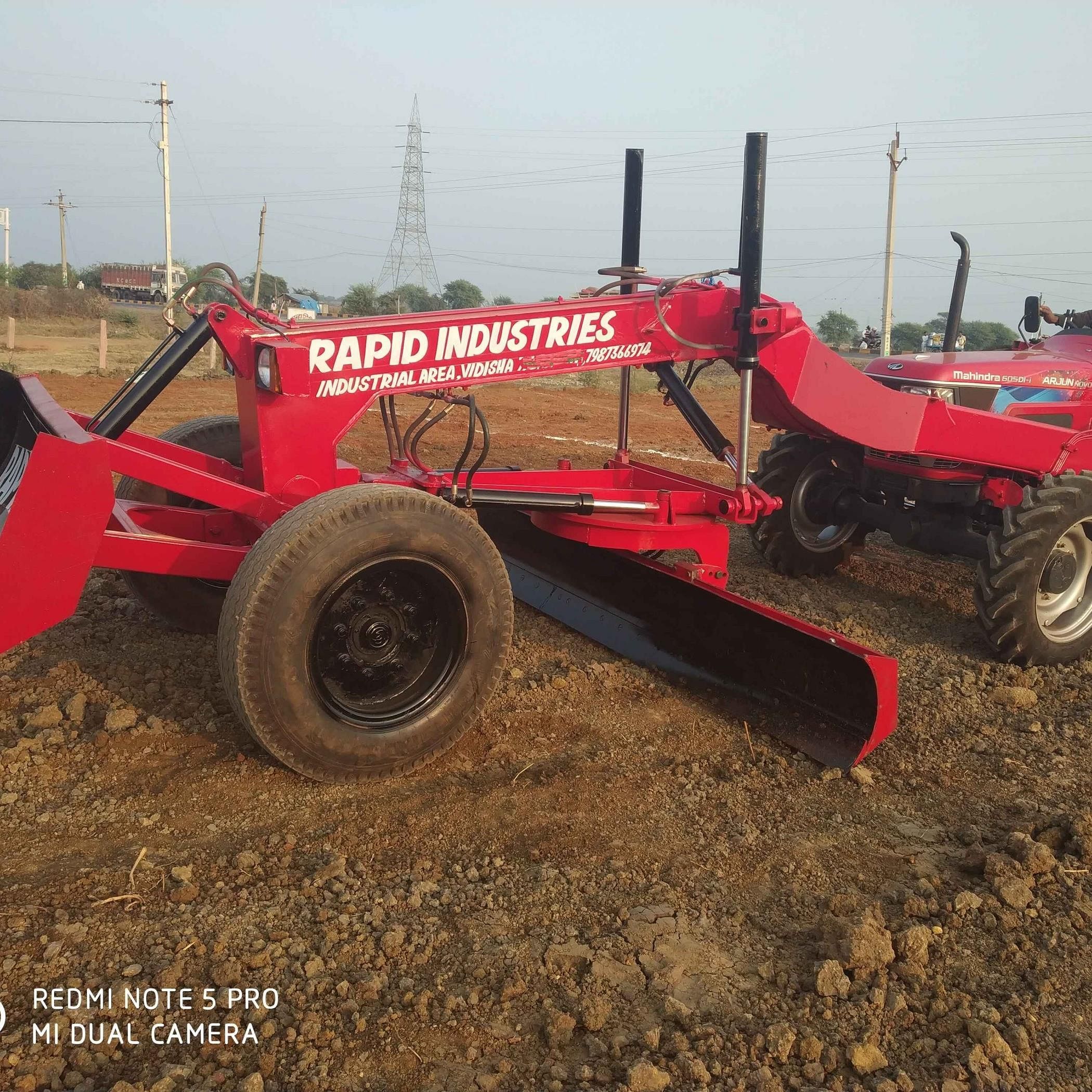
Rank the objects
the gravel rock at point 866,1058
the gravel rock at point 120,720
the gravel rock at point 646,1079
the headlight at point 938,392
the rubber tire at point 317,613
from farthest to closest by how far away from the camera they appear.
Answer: the headlight at point 938,392 < the gravel rock at point 120,720 < the rubber tire at point 317,613 < the gravel rock at point 866,1058 < the gravel rock at point 646,1079

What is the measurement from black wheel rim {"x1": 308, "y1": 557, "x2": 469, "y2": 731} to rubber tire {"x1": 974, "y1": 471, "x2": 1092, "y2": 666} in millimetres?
2897

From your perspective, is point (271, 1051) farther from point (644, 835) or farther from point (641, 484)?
point (641, 484)

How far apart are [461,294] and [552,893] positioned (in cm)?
5861

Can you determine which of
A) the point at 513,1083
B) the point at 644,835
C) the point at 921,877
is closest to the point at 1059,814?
the point at 921,877

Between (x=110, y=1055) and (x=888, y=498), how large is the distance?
5040mm

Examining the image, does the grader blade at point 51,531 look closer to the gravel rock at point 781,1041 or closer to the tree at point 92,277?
the gravel rock at point 781,1041

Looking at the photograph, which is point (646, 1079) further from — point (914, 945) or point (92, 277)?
point (92, 277)

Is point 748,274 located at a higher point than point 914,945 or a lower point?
higher

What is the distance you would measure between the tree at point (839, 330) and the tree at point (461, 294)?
1874 cm

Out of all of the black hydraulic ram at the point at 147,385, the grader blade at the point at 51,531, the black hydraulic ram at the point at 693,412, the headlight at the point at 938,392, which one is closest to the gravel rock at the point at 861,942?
the black hydraulic ram at the point at 693,412

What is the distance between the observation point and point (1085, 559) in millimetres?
5559

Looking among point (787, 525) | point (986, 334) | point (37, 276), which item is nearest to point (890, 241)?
point (986, 334)

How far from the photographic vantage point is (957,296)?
21.0 ft

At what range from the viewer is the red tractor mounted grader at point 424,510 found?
3389 millimetres
